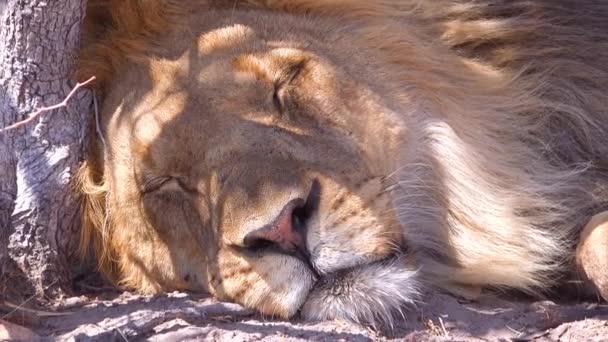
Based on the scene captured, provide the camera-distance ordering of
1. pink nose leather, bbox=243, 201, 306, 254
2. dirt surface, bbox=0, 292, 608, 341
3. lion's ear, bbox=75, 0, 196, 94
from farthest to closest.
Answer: lion's ear, bbox=75, 0, 196, 94 < dirt surface, bbox=0, 292, 608, 341 < pink nose leather, bbox=243, 201, 306, 254

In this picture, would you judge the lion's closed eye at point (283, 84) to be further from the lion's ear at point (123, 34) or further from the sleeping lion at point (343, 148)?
the lion's ear at point (123, 34)

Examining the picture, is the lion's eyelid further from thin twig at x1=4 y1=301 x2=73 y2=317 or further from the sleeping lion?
thin twig at x1=4 y1=301 x2=73 y2=317

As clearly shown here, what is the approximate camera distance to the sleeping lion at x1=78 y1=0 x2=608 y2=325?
3125 millimetres

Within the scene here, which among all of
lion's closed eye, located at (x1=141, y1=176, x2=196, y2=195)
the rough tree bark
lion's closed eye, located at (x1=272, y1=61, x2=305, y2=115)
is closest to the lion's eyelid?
lion's closed eye, located at (x1=141, y1=176, x2=196, y2=195)

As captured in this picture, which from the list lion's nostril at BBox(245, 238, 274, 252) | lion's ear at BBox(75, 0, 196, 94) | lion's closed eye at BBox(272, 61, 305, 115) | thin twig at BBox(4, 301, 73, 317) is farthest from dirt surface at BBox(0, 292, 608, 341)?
lion's ear at BBox(75, 0, 196, 94)

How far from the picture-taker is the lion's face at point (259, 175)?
305 cm

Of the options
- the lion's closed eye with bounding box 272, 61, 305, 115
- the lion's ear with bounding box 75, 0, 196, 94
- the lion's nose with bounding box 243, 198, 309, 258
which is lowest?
the lion's nose with bounding box 243, 198, 309, 258

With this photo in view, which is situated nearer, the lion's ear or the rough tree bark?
the rough tree bark

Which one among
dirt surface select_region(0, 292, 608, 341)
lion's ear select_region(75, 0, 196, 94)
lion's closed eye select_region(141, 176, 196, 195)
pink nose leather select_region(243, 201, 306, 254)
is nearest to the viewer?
pink nose leather select_region(243, 201, 306, 254)

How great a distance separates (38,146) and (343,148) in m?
1.06

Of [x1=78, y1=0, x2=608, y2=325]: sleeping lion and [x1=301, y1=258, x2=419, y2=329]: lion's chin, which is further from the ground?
[x1=78, y1=0, x2=608, y2=325]: sleeping lion

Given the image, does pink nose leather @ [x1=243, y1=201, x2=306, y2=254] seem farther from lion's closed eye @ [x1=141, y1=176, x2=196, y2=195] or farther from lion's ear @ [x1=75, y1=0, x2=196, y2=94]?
lion's ear @ [x1=75, y1=0, x2=196, y2=94]

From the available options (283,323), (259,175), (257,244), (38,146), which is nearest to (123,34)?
(38,146)

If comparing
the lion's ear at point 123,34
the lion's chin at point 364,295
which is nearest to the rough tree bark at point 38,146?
the lion's ear at point 123,34
